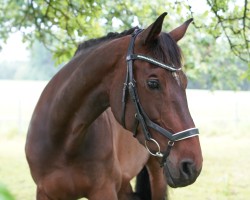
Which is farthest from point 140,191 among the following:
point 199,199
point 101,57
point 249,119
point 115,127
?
point 249,119

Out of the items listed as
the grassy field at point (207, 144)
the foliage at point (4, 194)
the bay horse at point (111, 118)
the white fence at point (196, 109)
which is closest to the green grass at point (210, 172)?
the grassy field at point (207, 144)

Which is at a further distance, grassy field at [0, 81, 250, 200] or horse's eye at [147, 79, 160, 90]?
grassy field at [0, 81, 250, 200]

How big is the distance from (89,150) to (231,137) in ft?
43.0

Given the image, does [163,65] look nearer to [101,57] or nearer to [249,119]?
[101,57]

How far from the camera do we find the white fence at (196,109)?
51.9 feet

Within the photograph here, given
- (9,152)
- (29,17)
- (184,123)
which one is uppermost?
(184,123)

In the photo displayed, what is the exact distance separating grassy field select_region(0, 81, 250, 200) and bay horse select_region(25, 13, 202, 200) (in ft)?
6.28

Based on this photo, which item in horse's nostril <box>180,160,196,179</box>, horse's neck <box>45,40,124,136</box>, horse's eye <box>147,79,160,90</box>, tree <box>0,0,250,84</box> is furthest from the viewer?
tree <box>0,0,250,84</box>

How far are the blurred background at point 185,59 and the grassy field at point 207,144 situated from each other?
0.7 inches

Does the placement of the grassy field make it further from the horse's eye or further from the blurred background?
the horse's eye

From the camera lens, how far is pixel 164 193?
438 cm

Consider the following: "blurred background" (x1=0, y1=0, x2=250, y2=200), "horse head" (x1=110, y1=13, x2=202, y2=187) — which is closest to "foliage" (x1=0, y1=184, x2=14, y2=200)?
"blurred background" (x1=0, y1=0, x2=250, y2=200)

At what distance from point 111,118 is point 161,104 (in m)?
1.05

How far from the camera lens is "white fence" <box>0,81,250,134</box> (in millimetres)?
15825
